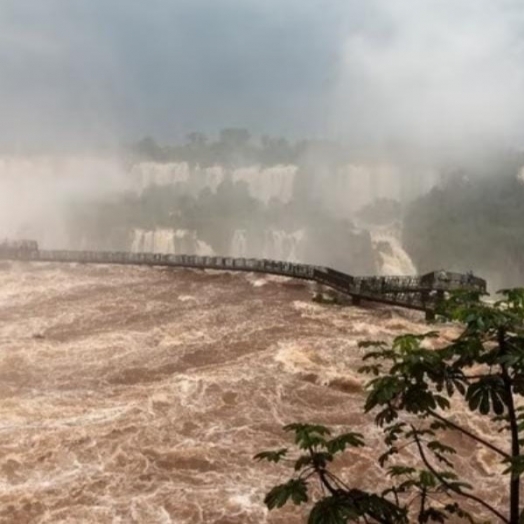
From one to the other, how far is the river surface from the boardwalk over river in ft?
6.36

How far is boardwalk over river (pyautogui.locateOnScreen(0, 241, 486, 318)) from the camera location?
4350 cm

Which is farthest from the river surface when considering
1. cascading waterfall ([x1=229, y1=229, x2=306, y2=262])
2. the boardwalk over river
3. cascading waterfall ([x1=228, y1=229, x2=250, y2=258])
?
cascading waterfall ([x1=228, y1=229, x2=250, y2=258])

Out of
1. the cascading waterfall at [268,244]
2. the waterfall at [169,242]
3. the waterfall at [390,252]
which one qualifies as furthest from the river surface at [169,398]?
the cascading waterfall at [268,244]

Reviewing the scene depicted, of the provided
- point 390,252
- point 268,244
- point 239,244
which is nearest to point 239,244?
point 239,244

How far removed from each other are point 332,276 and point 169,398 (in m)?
25.8

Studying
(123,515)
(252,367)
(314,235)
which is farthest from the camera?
(314,235)

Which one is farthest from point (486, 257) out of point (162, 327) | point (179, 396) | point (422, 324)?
point (179, 396)

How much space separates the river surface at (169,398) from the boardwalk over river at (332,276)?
6.36 feet

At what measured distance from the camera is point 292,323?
3775 centimetres

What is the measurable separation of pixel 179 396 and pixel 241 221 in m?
98.2

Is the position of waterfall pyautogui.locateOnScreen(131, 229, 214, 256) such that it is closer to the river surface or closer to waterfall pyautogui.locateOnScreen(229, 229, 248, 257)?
waterfall pyautogui.locateOnScreen(229, 229, 248, 257)

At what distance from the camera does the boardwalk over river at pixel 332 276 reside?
43500mm

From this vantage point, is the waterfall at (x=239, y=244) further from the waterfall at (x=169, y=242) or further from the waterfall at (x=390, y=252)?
the waterfall at (x=390, y=252)

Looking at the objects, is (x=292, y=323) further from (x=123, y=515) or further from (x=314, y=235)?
(x=314, y=235)
